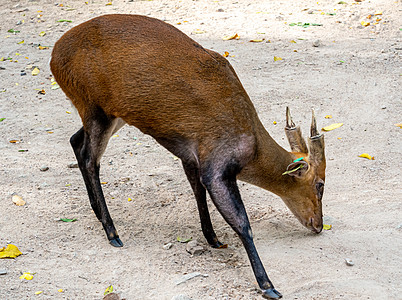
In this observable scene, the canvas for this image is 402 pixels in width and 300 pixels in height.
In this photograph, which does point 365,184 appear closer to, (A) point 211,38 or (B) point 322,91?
A: (B) point 322,91

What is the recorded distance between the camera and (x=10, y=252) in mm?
4238

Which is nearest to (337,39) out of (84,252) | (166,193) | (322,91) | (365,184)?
(322,91)

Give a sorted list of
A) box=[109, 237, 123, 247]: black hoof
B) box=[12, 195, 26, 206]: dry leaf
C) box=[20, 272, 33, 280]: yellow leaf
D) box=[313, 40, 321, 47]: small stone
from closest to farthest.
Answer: box=[20, 272, 33, 280]: yellow leaf < box=[109, 237, 123, 247]: black hoof < box=[12, 195, 26, 206]: dry leaf < box=[313, 40, 321, 47]: small stone

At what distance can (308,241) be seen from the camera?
15.0ft

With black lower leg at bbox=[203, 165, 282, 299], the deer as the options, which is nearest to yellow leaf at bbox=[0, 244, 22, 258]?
the deer

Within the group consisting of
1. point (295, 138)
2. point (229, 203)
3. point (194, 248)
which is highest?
A: point (295, 138)

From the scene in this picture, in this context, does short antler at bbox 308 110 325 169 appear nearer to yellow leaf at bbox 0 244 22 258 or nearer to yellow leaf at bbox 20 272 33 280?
yellow leaf at bbox 20 272 33 280

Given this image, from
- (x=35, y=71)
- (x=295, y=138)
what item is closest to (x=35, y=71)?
(x=35, y=71)

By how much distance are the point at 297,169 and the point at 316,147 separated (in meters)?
0.23

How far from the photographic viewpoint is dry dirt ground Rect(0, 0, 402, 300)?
4023 millimetres

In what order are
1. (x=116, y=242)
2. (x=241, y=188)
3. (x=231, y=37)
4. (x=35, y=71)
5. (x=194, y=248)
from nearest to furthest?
(x=194, y=248) < (x=116, y=242) < (x=241, y=188) < (x=35, y=71) < (x=231, y=37)

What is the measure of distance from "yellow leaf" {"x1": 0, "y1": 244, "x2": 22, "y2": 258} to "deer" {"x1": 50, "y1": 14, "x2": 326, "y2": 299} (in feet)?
2.41

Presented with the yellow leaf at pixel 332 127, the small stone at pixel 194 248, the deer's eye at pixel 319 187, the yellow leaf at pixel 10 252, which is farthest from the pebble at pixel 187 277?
A: the yellow leaf at pixel 332 127

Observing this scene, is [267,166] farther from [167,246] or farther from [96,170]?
[96,170]
